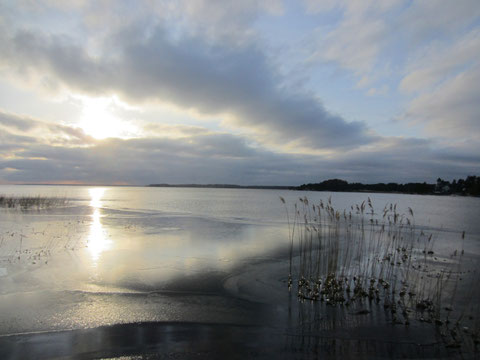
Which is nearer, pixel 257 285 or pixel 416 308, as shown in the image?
pixel 416 308

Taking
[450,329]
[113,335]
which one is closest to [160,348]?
[113,335]

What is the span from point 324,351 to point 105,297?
5986mm

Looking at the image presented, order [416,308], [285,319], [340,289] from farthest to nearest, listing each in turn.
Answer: [340,289], [416,308], [285,319]

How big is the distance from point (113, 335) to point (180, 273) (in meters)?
4.92

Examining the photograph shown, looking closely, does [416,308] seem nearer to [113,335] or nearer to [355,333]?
[355,333]

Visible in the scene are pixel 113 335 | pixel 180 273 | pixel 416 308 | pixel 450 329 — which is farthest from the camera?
pixel 180 273

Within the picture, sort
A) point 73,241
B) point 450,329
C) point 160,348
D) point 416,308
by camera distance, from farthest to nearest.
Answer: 1. point 73,241
2. point 416,308
3. point 450,329
4. point 160,348

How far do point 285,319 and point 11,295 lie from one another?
24.8 ft

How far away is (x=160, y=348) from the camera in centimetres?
570

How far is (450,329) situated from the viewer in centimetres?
668

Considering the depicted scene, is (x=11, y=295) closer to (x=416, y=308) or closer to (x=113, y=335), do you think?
(x=113, y=335)

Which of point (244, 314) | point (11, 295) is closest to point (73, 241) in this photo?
point (11, 295)

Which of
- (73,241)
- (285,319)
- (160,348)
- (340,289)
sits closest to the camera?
(160,348)

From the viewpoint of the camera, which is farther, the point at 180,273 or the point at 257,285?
the point at 180,273
